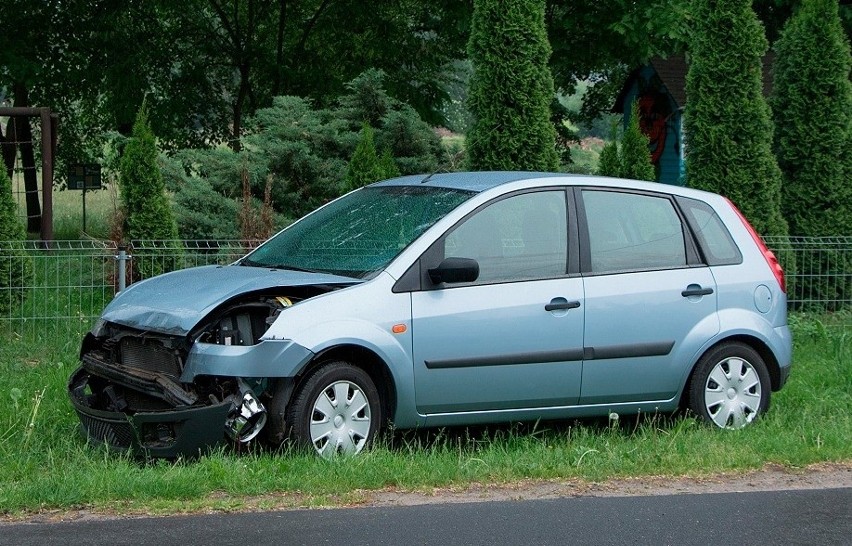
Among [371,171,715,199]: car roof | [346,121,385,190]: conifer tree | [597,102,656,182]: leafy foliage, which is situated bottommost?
[371,171,715,199]: car roof

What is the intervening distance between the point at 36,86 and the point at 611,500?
71.6 ft

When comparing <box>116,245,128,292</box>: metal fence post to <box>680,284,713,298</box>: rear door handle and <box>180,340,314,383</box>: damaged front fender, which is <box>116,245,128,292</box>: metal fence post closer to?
<box>180,340,314,383</box>: damaged front fender

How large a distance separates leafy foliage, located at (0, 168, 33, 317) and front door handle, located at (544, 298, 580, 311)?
16.8 ft

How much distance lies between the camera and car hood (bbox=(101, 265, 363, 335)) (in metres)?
6.82

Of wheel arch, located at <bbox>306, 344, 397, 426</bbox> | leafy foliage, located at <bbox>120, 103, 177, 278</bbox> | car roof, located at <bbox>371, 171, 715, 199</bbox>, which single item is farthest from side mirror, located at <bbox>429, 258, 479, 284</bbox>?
leafy foliage, located at <bbox>120, 103, 177, 278</bbox>

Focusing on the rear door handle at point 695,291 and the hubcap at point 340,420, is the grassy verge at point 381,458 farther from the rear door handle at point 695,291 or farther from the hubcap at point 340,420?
the rear door handle at point 695,291

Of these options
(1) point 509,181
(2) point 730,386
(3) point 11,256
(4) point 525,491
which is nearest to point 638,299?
(2) point 730,386

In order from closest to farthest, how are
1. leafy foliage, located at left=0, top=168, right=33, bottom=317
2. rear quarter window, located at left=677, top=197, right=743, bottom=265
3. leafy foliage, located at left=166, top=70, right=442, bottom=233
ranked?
rear quarter window, located at left=677, top=197, right=743, bottom=265 < leafy foliage, located at left=0, top=168, right=33, bottom=317 < leafy foliage, located at left=166, top=70, right=442, bottom=233

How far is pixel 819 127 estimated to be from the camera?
14656 mm

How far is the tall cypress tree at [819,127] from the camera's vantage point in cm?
1455

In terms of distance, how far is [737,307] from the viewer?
8.23m

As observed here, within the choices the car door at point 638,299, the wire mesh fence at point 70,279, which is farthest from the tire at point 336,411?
the wire mesh fence at point 70,279

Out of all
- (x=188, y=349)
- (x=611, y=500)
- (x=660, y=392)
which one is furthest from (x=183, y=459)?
(x=660, y=392)

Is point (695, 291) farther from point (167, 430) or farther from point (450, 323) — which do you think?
point (167, 430)
